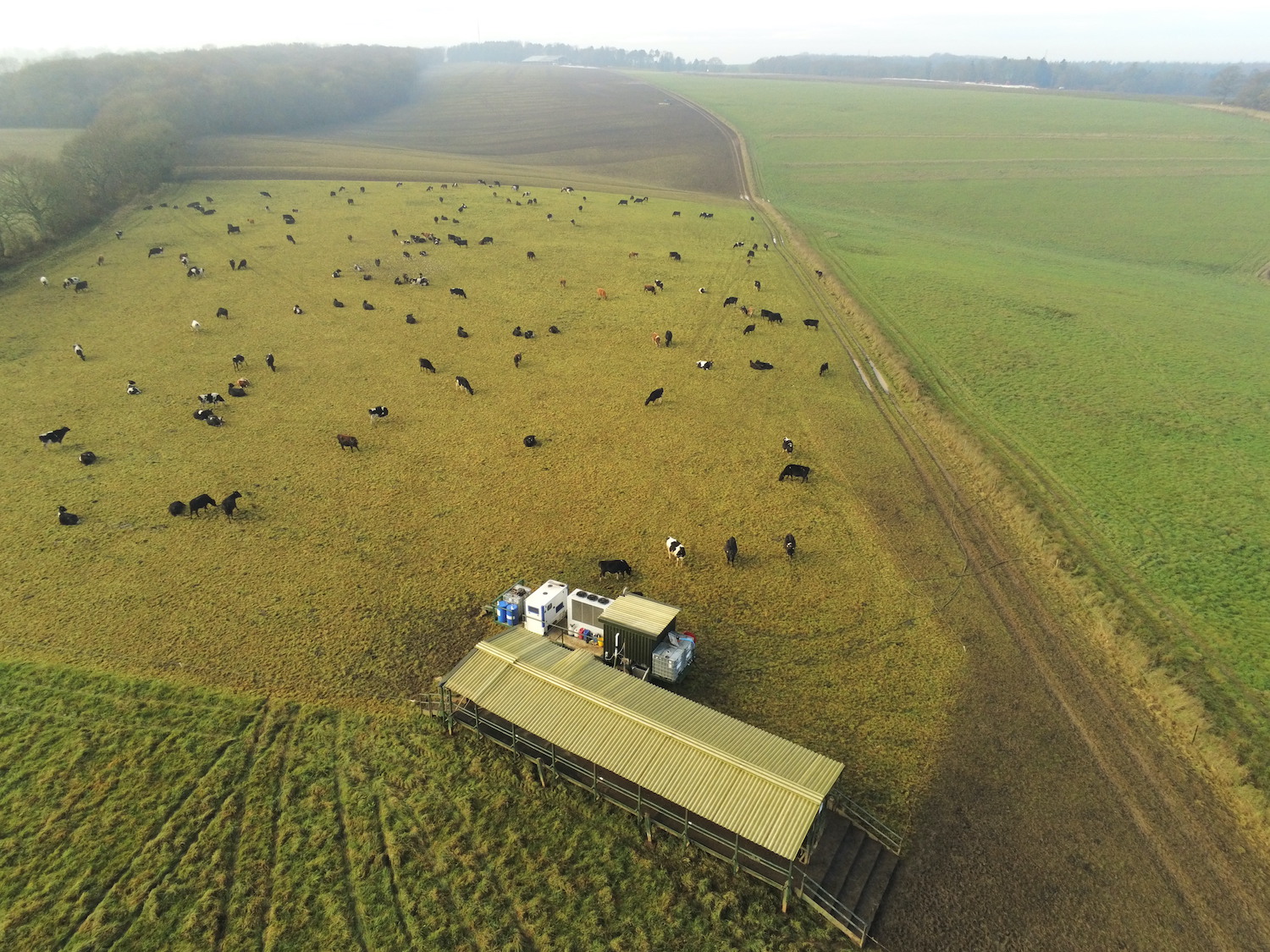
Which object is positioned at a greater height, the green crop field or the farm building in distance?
the farm building in distance

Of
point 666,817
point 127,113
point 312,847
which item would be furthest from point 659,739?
point 127,113

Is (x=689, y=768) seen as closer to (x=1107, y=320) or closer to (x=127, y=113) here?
(x=1107, y=320)

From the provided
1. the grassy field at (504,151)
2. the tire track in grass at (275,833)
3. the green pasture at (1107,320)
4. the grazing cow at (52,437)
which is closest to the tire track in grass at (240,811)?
the tire track in grass at (275,833)

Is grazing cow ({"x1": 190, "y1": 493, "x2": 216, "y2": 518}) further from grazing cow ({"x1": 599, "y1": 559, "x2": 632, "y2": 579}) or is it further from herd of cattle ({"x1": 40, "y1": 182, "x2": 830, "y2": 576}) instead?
grazing cow ({"x1": 599, "y1": 559, "x2": 632, "y2": 579})

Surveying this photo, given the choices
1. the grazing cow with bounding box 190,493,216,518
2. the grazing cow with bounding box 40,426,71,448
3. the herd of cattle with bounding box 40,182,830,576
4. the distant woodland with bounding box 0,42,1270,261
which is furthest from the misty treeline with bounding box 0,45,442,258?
the grazing cow with bounding box 190,493,216,518

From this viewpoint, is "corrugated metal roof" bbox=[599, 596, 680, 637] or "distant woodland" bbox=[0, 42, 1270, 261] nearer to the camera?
"corrugated metal roof" bbox=[599, 596, 680, 637]

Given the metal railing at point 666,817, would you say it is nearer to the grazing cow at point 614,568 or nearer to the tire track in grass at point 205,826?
the tire track in grass at point 205,826
